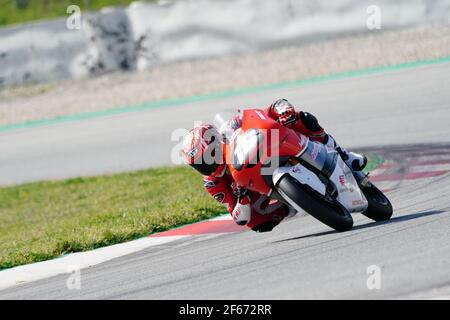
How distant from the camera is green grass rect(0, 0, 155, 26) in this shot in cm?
2527

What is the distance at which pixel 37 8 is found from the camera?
26.1m

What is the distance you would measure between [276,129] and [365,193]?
1.07 m

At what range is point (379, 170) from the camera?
11273 mm

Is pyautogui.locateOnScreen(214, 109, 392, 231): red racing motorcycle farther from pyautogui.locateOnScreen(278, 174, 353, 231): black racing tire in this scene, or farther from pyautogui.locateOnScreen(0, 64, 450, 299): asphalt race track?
pyautogui.locateOnScreen(0, 64, 450, 299): asphalt race track

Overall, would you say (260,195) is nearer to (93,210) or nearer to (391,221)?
(391,221)

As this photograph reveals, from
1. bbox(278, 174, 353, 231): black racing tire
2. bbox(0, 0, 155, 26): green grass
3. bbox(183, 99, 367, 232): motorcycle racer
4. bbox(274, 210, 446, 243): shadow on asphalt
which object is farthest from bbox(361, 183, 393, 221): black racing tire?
bbox(0, 0, 155, 26): green grass

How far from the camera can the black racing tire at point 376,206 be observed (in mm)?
7934

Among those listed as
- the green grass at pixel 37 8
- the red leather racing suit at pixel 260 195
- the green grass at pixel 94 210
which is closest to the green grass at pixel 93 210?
the green grass at pixel 94 210

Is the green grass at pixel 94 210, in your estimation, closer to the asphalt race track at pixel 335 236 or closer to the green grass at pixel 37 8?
the asphalt race track at pixel 335 236

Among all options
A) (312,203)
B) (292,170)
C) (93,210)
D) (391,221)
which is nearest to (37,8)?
(93,210)

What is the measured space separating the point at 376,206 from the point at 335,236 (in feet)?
2.06

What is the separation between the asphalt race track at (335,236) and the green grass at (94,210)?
0.83 m
